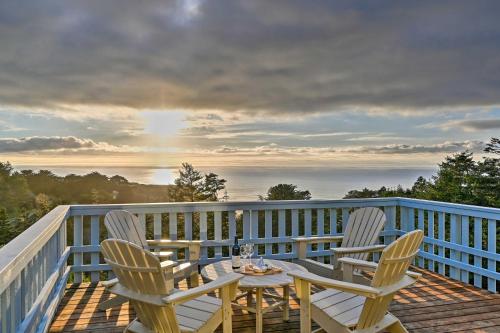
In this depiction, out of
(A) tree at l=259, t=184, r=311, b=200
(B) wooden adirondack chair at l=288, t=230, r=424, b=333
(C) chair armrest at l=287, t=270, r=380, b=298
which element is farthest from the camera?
(A) tree at l=259, t=184, r=311, b=200

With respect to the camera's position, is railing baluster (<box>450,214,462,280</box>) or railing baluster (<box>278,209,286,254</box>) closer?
railing baluster (<box>450,214,462,280</box>)

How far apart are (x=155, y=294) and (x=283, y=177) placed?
30.8 feet

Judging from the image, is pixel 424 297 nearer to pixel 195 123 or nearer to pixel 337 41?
pixel 337 41

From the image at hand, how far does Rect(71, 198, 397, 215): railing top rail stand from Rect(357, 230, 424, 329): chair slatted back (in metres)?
2.79

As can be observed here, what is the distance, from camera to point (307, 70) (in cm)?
805

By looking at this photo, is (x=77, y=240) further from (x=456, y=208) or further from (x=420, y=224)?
(x=456, y=208)

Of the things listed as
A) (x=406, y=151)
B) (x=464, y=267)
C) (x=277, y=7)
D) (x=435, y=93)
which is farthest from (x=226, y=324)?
(x=406, y=151)

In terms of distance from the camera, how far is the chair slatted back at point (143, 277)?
2490 mm

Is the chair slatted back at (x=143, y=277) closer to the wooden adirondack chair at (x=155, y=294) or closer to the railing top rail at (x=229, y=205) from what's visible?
the wooden adirondack chair at (x=155, y=294)

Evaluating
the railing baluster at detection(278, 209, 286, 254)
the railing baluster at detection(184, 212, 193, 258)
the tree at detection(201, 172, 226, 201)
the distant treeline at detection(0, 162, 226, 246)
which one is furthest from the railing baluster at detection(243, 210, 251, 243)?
the tree at detection(201, 172, 226, 201)

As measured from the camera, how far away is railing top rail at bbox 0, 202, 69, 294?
1986 millimetres

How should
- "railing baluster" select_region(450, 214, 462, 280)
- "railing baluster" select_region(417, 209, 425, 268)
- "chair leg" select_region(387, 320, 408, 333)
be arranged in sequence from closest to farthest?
"chair leg" select_region(387, 320, 408, 333)
"railing baluster" select_region(450, 214, 462, 280)
"railing baluster" select_region(417, 209, 425, 268)

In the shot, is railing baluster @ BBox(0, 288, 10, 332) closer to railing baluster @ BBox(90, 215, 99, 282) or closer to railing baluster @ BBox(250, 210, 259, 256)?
railing baluster @ BBox(90, 215, 99, 282)

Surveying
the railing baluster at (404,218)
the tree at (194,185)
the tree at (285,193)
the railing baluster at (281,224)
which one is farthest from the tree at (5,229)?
the railing baluster at (404,218)
